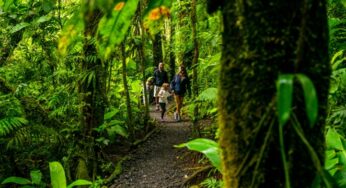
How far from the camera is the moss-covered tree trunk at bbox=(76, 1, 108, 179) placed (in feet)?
23.7

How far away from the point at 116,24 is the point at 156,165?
266 inches

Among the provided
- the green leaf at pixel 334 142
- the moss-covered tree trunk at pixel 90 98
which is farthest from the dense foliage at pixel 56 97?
the green leaf at pixel 334 142

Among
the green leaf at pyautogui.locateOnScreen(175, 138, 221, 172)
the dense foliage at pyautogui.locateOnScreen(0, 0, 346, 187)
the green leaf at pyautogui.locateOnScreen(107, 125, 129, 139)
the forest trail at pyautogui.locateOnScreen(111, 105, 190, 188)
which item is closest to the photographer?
the green leaf at pyautogui.locateOnScreen(175, 138, 221, 172)

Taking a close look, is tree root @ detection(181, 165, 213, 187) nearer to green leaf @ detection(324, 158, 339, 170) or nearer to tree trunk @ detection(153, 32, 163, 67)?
green leaf @ detection(324, 158, 339, 170)

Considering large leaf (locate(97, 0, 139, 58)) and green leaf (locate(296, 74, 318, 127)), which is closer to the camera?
green leaf (locate(296, 74, 318, 127))

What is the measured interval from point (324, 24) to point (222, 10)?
0.30 metres

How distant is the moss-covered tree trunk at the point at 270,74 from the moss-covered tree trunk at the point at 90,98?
617 centimetres

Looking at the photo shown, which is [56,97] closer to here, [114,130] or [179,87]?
[114,130]

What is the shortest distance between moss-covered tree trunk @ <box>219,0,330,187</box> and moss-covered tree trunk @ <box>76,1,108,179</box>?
243 inches

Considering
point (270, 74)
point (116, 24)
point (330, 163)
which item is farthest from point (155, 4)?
point (330, 163)

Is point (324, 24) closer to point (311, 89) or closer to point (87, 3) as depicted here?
point (311, 89)

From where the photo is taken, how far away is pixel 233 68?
116cm

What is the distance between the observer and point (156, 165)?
8.00 meters

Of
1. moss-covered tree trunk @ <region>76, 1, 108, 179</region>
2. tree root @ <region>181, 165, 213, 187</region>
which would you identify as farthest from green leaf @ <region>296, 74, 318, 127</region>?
moss-covered tree trunk @ <region>76, 1, 108, 179</region>
